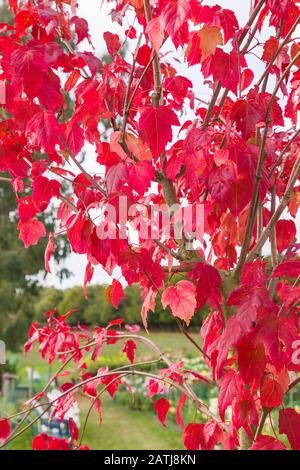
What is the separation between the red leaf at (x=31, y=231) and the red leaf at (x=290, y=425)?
2.43ft

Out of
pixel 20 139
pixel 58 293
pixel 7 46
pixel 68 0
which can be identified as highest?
pixel 68 0

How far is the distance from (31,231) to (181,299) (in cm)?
48

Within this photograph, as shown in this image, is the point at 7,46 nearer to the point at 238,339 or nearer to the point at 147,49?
the point at 147,49

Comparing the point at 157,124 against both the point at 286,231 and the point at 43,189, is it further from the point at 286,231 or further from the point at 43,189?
the point at 286,231

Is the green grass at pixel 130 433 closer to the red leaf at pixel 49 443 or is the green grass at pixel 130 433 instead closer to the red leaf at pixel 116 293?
the red leaf at pixel 49 443

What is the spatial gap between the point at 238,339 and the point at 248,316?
0.21 ft

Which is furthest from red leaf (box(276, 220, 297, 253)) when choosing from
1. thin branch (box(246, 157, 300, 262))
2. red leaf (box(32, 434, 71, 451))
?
red leaf (box(32, 434, 71, 451))

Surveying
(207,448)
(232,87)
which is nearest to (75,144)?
(232,87)

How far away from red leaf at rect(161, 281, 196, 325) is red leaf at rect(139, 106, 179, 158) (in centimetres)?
31

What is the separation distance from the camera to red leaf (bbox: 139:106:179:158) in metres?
1.13

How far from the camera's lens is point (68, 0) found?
4.83ft

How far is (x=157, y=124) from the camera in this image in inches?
44.6

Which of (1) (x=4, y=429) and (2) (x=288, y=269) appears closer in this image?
(2) (x=288, y=269)

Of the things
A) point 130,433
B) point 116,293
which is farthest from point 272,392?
point 130,433
